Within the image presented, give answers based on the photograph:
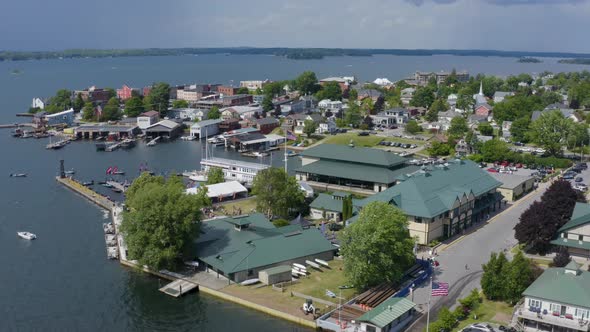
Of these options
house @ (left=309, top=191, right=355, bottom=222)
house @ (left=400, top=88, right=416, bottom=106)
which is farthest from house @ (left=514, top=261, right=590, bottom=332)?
house @ (left=400, top=88, right=416, bottom=106)

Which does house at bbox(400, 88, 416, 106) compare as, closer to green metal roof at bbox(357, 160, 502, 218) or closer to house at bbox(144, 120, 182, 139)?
house at bbox(144, 120, 182, 139)

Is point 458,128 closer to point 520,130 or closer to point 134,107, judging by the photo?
point 520,130

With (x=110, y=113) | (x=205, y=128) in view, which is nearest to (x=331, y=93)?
(x=205, y=128)

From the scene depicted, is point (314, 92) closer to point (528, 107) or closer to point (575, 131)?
point (528, 107)

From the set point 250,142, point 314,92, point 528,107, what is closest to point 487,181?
point 250,142

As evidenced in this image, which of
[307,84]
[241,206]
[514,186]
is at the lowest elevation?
[241,206]

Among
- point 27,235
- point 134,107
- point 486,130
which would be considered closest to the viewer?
point 27,235
